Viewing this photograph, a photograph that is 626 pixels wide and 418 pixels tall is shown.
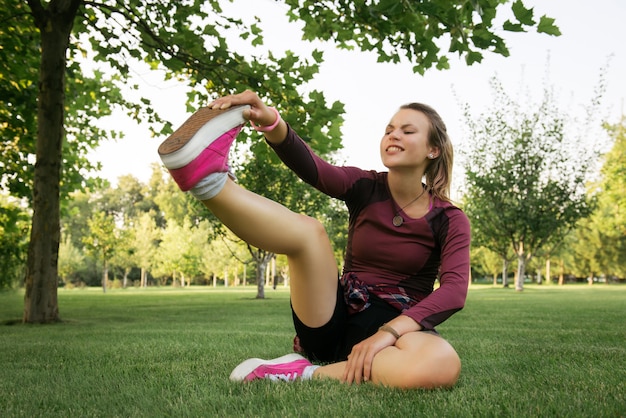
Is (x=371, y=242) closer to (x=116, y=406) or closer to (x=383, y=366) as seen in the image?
(x=383, y=366)

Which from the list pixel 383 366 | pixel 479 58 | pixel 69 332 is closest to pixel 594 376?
pixel 383 366

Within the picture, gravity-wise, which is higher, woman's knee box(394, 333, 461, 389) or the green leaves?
the green leaves

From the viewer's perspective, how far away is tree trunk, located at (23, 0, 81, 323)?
827cm

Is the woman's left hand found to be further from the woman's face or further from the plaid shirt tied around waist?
the woman's face

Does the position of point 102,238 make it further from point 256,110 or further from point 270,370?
point 256,110

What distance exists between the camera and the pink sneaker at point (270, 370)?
2.79 metres

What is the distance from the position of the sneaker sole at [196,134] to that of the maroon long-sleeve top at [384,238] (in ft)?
1.55

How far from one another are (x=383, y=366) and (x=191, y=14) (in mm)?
7513

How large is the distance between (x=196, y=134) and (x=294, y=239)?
0.67 m

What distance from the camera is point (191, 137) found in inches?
91.7

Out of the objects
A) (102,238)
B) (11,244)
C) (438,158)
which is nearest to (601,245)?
(102,238)

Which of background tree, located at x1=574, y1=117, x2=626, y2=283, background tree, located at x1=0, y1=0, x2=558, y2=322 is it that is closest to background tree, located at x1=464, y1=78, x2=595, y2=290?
background tree, located at x1=574, y1=117, x2=626, y2=283

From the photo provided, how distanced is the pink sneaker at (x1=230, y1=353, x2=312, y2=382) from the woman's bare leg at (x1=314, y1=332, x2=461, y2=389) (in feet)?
1.45

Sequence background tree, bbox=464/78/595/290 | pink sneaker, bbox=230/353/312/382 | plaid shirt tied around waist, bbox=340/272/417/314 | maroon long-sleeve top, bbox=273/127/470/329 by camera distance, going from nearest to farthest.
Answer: pink sneaker, bbox=230/353/312/382 → maroon long-sleeve top, bbox=273/127/470/329 → plaid shirt tied around waist, bbox=340/272/417/314 → background tree, bbox=464/78/595/290
